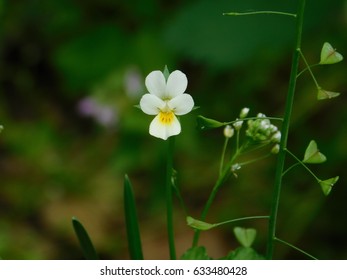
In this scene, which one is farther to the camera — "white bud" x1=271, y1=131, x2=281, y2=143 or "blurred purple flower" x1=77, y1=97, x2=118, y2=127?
"blurred purple flower" x1=77, y1=97, x2=118, y2=127

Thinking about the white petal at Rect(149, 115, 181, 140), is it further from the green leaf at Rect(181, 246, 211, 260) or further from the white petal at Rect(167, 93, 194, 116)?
the green leaf at Rect(181, 246, 211, 260)

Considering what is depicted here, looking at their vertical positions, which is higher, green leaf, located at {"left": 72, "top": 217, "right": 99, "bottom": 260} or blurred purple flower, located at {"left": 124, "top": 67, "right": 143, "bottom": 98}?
blurred purple flower, located at {"left": 124, "top": 67, "right": 143, "bottom": 98}

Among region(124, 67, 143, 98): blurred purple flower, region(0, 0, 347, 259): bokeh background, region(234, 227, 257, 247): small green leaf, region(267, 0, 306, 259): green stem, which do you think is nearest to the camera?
region(267, 0, 306, 259): green stem

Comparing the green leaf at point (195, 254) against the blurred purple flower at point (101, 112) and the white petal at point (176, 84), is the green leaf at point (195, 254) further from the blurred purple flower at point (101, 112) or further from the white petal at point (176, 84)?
the blurred purple flower at point (101, 112)

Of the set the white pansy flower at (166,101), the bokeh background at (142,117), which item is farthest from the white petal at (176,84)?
the bokeh background at (142,117)

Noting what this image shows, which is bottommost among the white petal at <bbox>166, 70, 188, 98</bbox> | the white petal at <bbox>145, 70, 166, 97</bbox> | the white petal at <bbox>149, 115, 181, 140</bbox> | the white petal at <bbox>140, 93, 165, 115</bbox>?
the white petal at <bbox>149, 115, 181, 140</bbox>

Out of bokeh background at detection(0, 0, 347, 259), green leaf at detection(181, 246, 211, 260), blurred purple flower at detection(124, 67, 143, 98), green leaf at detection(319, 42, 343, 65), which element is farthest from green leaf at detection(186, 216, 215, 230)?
blurred purple flower at detection(124, 67, 143, 98)
